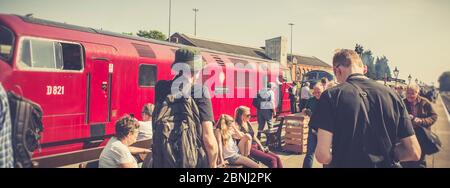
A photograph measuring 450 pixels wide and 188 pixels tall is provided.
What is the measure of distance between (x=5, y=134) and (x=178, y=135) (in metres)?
1.56

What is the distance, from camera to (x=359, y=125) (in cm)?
250

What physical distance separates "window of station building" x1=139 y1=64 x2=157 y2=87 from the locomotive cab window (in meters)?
2.95

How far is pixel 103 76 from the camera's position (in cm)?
681

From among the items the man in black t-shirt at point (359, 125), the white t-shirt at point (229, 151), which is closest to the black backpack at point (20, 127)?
the white t-shirt at point (229, 151)

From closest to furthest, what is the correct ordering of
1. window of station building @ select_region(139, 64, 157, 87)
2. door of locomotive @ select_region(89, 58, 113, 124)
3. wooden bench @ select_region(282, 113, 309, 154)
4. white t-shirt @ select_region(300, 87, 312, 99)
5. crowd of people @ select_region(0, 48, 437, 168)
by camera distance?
crowd of people @ select_region(0, 48, 437, 168) < door of locomotive @ select_region(89, 58, 113, 124) < wooden bench @ select_region(282, 113, 309, 154) < window of station building @ select_region(139, 64, 157, 87) < white t-shirt @ select_region(300, 87, 312, 99)

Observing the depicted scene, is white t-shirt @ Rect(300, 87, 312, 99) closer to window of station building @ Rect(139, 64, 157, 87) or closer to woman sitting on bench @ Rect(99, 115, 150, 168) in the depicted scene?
window of station building @ Rect(139, 64, 157, 87)

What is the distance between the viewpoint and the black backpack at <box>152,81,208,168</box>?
3156 mm

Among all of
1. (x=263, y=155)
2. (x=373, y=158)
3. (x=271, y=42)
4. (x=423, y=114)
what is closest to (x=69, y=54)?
(x=263, y=155)

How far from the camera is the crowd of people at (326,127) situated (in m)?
2.51

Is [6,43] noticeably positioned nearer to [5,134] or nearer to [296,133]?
[5,134]

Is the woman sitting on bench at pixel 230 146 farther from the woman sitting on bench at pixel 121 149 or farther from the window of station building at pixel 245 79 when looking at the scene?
the window of station building at pixel 245 79

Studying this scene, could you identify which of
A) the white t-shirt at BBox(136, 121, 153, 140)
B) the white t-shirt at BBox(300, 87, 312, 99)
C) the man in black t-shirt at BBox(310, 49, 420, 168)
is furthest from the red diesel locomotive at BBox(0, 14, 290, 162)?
the man in black t-shirt at BBox(310, 49, 420, 168)
